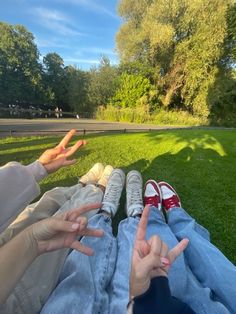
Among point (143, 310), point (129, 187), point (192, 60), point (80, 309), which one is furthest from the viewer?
point (192, 60)

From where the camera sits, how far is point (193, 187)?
3596 mm

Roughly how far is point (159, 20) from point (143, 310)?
22.3 m

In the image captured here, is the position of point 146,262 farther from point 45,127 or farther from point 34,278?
point 45,127

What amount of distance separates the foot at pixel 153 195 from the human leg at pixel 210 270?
0.50 meters

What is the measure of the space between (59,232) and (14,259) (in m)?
0.19

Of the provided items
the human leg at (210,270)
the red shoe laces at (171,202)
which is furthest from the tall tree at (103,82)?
the human leg at (210,270)

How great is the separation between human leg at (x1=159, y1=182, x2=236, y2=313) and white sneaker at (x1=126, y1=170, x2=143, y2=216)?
14.3 inches

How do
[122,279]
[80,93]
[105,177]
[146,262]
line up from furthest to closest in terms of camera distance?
1. [80,93]
2. [105,177]
3. [122,279]
4. [146,262]

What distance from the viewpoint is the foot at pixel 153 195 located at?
2539 mm

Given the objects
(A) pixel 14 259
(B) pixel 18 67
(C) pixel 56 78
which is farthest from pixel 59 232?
(C) pixel 56 78

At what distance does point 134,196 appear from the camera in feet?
8.39

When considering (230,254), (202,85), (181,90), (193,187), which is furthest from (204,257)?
(181,90)

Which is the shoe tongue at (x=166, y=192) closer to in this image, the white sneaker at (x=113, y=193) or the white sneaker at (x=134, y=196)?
the white sneaker at (x=134, y=196)

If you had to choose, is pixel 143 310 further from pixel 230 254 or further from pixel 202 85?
pixel 202 85
